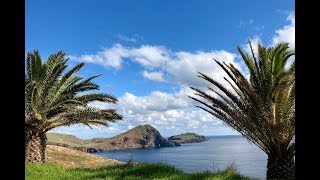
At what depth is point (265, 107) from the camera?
557 inches

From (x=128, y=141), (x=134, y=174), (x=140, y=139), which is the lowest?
(x=134, y=174)

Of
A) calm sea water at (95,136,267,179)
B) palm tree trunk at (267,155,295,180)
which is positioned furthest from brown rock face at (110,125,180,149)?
palm tree trunk at (267,155,295,180)

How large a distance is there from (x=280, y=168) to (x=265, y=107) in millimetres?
2070

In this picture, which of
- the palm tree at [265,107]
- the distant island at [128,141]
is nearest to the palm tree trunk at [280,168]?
the palm tree at [265,107]

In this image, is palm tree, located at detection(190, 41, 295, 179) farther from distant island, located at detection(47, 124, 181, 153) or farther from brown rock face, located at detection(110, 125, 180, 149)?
brown rock face, located at detection(110, 125, 180, 149)

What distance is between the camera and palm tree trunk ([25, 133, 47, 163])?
18267 millimetres

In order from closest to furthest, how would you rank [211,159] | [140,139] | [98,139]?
[211,159] → [140,139] → [98,139]

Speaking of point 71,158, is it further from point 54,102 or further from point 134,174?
point 134,174

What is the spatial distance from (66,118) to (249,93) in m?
8.51

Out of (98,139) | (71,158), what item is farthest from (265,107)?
(98,139)
